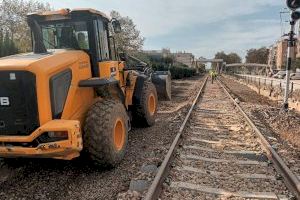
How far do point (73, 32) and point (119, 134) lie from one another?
7.08 ft

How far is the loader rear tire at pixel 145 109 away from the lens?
10.2 meters

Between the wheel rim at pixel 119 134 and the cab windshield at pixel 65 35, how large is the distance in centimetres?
157

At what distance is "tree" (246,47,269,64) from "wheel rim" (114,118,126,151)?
148 meters

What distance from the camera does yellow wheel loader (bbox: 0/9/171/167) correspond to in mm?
6043

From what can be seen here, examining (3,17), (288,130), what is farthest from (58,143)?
(3,17)

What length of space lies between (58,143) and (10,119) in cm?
88

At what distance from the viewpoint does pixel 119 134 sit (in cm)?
776

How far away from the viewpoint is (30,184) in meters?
6.57

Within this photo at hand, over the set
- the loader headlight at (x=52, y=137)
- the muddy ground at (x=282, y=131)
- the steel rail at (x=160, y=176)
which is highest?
the loader headlight at (x=52, y=137)

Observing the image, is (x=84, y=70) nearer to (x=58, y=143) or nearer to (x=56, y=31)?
(x=56, y=31)

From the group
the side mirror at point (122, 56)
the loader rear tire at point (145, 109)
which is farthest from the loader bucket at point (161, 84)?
the side mirror at point (122, 56)

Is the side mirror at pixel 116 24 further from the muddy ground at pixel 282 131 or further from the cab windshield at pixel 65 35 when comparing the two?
the muddy ground at pixel 282 131

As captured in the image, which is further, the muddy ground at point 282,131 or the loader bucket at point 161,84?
→ the loader bucket at point 161,84

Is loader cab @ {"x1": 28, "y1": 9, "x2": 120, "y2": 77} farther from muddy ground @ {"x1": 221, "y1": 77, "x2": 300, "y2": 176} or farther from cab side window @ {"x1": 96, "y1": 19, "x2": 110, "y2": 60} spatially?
muddy ground @ {"x1": 221, "y1": 77, "x2": 300, "y2": 176}
